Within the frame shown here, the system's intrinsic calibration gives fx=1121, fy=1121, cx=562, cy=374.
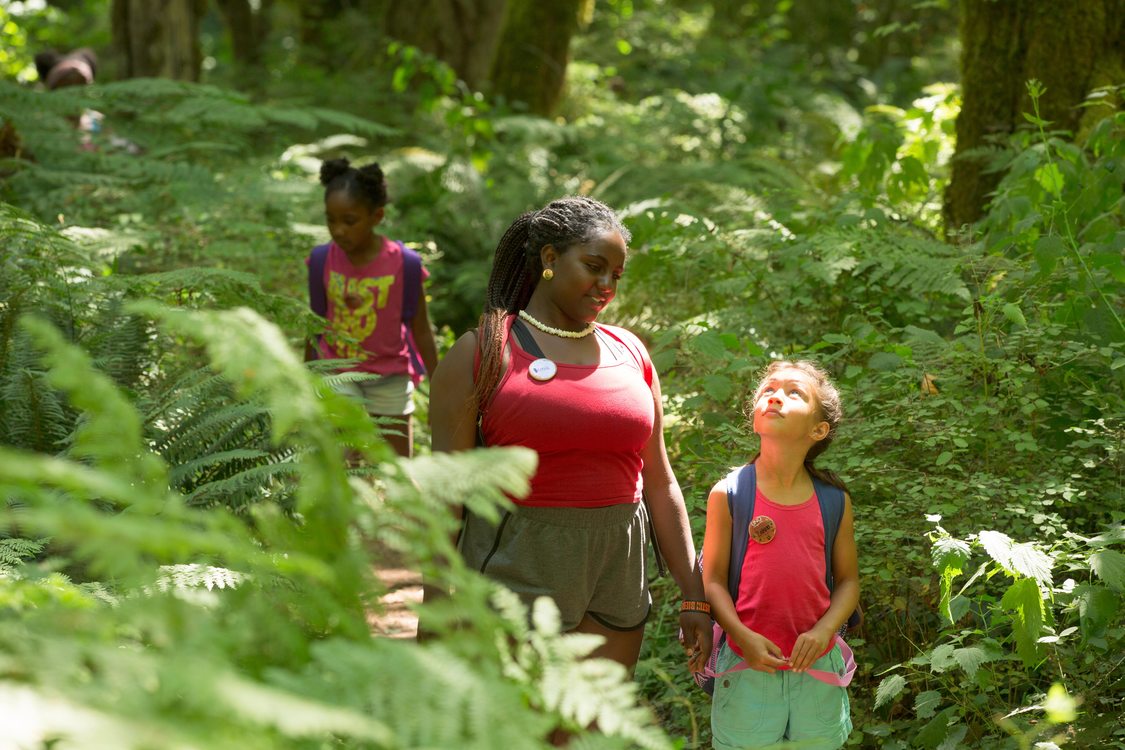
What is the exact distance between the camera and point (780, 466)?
11.0 ft

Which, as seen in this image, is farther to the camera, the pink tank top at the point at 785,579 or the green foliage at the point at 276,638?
the pink tank top at the point at 785,579

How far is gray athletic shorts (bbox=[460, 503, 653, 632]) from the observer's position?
3266 millimetres

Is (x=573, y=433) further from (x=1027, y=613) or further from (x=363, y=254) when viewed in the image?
(x=363, y=254)

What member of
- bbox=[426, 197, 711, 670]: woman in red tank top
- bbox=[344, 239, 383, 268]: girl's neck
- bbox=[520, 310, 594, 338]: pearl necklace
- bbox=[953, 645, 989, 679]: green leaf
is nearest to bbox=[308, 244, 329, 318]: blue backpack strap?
bbox=[344, 239, 383, 268]: girl's neck

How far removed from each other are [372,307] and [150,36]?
7.82 m

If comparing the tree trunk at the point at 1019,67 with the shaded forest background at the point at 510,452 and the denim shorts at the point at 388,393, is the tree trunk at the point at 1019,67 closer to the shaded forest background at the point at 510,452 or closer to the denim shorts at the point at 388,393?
the shaded forest background at the point at 510,452

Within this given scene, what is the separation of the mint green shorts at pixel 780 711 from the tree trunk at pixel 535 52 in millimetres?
11699

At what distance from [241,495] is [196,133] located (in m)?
7.60

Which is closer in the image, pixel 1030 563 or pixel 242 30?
pixel 1030 563

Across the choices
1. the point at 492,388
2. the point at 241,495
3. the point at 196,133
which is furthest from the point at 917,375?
the point at 196,133

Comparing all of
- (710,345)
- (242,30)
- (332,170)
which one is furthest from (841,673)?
(242,30)

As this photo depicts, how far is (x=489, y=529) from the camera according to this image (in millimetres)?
3305

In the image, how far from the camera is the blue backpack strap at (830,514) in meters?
3.32

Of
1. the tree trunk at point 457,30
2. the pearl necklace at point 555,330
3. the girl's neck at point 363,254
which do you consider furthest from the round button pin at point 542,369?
the tree trunk at point 457,30
